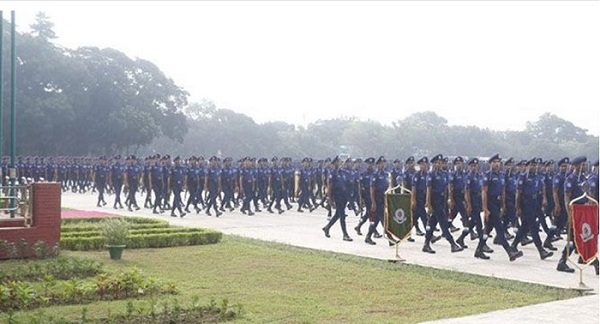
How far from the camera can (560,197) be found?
1262 centimetres

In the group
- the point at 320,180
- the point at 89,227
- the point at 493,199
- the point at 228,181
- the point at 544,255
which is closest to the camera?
the point at 544,255

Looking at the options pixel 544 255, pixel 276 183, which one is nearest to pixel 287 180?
pixel 276 183

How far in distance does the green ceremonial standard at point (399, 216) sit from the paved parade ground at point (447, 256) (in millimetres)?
411

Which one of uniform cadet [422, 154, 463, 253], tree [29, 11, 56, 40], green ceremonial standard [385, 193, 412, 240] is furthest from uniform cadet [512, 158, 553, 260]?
tree [29, 11, 56, 40]

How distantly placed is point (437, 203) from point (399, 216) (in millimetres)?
1364

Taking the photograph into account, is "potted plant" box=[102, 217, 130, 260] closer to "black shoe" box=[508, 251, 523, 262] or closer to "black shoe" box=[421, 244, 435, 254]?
"black shoe" box=[421, 244, 435, 254]

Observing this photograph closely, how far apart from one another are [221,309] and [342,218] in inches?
277

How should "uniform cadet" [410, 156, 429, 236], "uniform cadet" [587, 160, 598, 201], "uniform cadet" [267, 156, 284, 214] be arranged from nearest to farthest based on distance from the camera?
"uniform cadet" [587, 160, 598, 201] < "uniform cadet" [410, 156, 429, 236] < "uniform cadet" [267, 156, 284, 214]

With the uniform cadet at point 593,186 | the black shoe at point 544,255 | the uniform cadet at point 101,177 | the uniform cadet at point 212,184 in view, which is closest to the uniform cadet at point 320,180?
the uniform cadet at point 212,184

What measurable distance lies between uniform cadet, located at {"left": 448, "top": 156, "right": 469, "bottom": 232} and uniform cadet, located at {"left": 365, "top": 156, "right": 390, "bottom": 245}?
1.48 meters

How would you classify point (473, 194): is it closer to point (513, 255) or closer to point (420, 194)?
point (420, 194)

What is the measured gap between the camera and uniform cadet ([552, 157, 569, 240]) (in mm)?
12352

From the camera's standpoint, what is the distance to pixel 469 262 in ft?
36.8

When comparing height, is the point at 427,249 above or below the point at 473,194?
below
